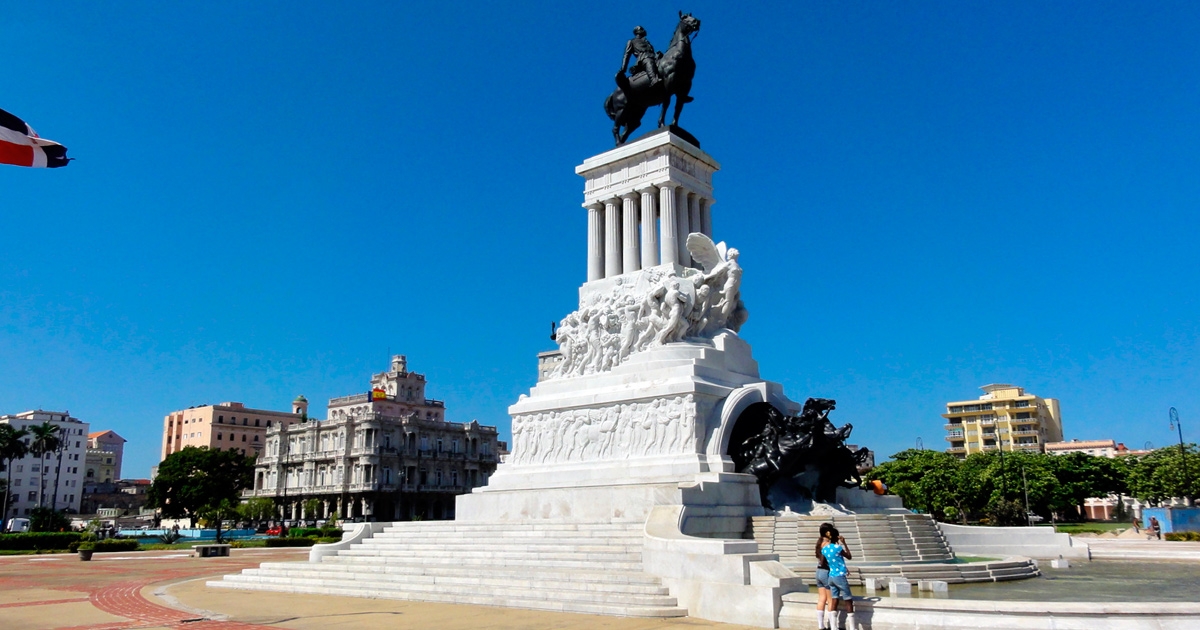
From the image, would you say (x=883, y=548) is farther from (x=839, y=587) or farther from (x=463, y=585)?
(x=463, y=585)

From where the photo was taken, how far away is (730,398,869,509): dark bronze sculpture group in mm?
22906

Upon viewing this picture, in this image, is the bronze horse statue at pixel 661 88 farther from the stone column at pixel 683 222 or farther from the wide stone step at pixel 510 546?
the wide stone step at pixel 510 546

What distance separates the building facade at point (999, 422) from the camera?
114 meters

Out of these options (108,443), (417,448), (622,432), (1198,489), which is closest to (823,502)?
(622,432)

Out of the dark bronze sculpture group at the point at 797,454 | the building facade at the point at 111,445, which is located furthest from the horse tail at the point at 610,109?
the building facade at the point at 111,445

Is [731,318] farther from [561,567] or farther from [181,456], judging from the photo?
[181,456]

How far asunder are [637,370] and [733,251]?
5.01 m

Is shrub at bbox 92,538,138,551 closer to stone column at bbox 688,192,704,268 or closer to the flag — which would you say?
the flag

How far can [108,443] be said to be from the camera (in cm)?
15362

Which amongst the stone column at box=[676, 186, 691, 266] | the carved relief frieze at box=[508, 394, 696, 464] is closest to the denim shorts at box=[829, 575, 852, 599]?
the carved relief frieze at box=[508, 394, 696, 464]

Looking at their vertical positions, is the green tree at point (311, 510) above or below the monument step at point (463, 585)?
above

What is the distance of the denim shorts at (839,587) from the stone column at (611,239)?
1799 cm

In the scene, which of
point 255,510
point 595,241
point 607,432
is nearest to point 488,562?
point 607,432

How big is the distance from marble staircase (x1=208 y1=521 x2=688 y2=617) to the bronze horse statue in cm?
1524
